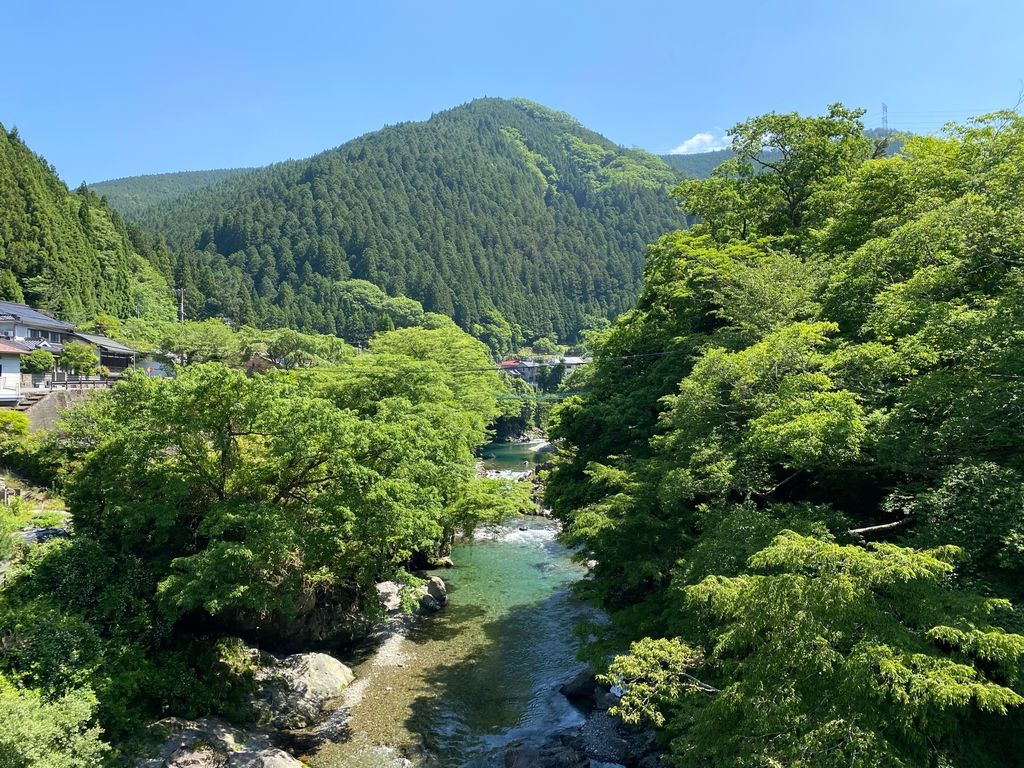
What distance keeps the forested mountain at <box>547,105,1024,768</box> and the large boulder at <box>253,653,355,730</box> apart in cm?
737

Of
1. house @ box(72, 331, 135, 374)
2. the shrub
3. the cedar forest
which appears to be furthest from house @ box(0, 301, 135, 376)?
the cedar forest

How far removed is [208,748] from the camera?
38.9 ft

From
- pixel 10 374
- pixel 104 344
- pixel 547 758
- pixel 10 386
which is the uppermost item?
pixel 104 344

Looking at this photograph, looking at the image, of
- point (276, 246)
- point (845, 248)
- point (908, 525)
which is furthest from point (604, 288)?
point (908, 525)

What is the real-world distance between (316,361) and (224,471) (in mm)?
46766

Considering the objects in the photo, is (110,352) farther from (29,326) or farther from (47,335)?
(29,326)

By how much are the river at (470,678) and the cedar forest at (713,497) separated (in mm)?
1754

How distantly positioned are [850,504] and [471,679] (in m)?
10.9

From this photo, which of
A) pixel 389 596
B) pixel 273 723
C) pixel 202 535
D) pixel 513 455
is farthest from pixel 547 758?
pixel 513 455

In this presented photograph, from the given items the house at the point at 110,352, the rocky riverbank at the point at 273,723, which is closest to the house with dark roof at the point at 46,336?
the house at the point at 110,352

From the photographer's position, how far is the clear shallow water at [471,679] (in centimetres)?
1314

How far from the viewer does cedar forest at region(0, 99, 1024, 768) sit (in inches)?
250

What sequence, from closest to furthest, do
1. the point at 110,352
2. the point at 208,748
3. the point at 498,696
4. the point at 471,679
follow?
1. the point at 208,748
2. the point at 498,696
3. the point at 471,679
4. the point at 110,352

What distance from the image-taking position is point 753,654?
23.5ft
